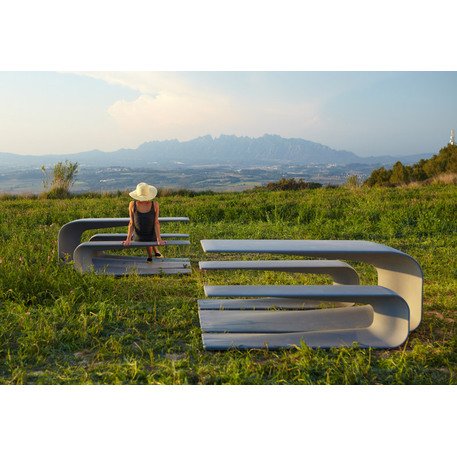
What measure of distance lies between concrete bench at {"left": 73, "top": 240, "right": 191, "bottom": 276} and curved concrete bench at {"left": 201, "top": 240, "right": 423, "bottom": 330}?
8.43ft

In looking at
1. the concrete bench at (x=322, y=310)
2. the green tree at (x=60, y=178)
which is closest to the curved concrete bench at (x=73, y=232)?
the concrete bench at (x=322, y=310)

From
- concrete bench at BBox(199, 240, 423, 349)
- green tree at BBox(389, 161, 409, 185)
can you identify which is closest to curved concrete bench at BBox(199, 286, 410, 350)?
concrete bench at BBox(199, 240, 423, 349)

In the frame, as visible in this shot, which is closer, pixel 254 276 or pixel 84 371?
pixel 84 371

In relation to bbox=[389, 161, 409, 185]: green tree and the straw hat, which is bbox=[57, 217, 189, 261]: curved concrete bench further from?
bbox=[389, 161, 409, 185]: green tree

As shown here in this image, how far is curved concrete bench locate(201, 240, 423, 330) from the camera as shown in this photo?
4828mm

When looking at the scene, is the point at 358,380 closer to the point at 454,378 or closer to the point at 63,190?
the point at 454,378

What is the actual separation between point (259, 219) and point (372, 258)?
7618 millimetres

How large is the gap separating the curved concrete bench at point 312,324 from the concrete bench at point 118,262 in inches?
103

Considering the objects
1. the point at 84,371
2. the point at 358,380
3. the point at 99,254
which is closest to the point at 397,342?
the point at 358,380

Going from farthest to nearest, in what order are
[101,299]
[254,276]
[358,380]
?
[254,276] → [101,299] → [358,380]

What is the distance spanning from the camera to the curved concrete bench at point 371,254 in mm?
4828

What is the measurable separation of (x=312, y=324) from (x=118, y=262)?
12.5ft

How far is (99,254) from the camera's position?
8562 millimetres

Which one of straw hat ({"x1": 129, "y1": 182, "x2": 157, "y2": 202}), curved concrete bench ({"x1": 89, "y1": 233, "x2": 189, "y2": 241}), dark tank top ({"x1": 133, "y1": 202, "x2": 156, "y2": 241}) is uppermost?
straw hat ({"x1": 129, "y1": 182, "x2": 157, "y2": 202})
